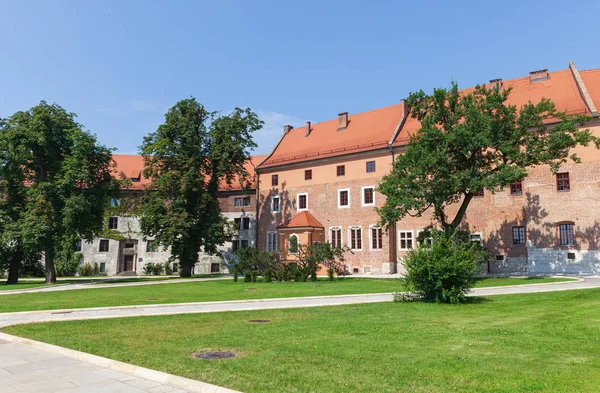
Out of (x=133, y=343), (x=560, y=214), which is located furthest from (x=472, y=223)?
(x=133, y=343)

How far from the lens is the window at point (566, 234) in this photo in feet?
99.8

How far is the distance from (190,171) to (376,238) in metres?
16.6

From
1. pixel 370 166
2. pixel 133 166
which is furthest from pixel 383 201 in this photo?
pixel 133 166

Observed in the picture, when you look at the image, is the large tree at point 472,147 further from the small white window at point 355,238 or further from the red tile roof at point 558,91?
the small white window at point 355,238

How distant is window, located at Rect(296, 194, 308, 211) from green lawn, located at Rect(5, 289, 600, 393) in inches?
1169

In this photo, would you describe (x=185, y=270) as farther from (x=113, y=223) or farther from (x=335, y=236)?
(x=113, y=223)

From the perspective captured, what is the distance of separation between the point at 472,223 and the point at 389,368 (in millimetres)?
30731

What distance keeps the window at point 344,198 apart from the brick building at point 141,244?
12340 millimetres

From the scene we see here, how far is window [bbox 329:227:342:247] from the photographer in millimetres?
41125

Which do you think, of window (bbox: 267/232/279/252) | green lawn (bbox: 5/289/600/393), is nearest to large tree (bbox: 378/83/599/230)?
green lawn (bbox: 5/289/600/393)

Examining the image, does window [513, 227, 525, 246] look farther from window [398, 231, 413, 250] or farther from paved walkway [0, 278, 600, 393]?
paved walkway [0, 278, 600, 393]

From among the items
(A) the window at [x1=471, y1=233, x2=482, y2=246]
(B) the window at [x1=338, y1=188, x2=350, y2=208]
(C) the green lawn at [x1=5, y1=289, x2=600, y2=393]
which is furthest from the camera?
(B) the window at [x1=338, y1=188, x2=350, y2=208]

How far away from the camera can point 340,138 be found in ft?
142

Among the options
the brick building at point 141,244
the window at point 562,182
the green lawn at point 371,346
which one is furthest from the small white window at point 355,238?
the green lawn at point 371,346
